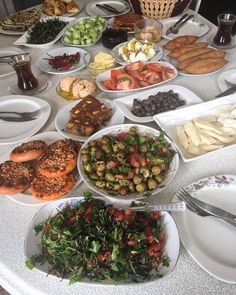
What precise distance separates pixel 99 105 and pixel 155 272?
682 millimetres

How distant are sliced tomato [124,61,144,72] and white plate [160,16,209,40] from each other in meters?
0.38

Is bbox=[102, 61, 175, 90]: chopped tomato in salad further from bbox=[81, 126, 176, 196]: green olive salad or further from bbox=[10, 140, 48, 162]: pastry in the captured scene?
bbox=[10, 140, 48, 162]: pastry

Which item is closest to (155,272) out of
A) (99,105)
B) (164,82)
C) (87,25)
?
(99,105)

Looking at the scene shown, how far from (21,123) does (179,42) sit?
2.83ft

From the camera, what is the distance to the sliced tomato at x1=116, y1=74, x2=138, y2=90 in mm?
1299

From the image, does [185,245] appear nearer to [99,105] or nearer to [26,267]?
[26,267]

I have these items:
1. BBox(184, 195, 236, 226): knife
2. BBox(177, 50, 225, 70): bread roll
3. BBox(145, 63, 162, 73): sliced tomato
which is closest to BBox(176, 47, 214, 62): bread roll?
BBox(177, 50, 225, 70): bread roll

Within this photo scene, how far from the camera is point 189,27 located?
5.66ft

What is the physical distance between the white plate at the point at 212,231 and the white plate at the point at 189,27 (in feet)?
3.33

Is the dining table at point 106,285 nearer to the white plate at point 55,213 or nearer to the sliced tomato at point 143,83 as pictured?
the white plate at point 55,213

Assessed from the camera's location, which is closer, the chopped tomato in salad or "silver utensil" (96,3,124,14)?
the chopped tomato in salad

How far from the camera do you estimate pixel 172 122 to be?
1.10 meters

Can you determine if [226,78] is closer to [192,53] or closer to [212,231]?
[192,53]

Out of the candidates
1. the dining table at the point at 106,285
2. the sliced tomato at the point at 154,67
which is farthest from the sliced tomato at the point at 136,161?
the sliced tomato at the point at 154,67
